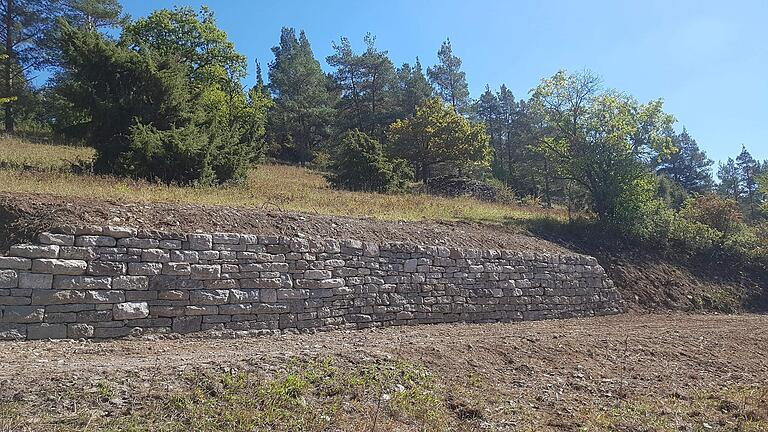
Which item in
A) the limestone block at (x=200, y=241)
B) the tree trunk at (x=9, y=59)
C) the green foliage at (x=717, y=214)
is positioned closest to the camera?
the limestone block at (x=200, y=241)

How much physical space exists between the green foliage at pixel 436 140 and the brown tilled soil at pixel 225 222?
16920mm

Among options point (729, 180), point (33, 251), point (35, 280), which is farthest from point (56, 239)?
point (729, 180)

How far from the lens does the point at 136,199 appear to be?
8.87 m

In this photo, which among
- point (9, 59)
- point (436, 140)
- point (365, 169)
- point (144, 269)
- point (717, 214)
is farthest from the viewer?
point (436, 140)

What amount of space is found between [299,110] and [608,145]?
85.9ft

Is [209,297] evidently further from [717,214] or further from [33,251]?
[717,214]

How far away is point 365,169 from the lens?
2220 cm

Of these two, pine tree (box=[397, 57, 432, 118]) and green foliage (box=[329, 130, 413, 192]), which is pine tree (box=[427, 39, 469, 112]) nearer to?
pine tree (box=[397, 57, 432, 118])

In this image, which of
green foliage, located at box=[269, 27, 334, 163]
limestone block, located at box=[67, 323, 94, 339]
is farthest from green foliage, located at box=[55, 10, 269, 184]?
green foliage, located at box=[269, 27, 334, 163]

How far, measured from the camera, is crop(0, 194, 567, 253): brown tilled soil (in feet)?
23.9

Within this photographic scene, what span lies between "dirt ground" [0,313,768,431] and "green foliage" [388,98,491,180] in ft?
68.0

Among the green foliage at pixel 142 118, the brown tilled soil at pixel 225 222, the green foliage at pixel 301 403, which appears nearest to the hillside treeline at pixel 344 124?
the green foliage at pixel 142 118

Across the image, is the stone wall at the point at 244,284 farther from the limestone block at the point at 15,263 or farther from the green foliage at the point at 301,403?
the green foliage at the point at 301,403

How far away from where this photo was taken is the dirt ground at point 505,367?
189 inches
